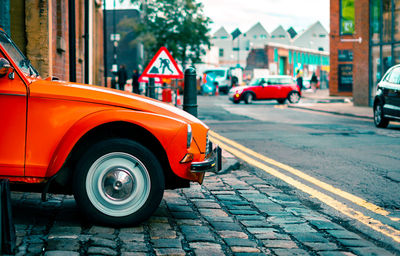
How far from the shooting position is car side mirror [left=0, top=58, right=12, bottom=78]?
458 cm

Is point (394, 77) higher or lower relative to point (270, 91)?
higher

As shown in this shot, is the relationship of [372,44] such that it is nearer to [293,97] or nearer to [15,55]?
[293,97]

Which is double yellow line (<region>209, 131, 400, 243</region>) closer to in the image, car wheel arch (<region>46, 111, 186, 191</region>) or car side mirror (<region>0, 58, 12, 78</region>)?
car wheel arch (<region>46, 111, 186, 191</region>)

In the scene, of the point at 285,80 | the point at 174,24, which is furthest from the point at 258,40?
the point at 285,80

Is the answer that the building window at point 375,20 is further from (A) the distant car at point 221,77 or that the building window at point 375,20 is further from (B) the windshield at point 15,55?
(A) the distant car at point 221,77

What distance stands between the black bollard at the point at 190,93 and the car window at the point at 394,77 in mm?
8097

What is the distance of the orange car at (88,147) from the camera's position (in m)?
4.61

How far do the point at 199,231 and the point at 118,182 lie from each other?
724 mm

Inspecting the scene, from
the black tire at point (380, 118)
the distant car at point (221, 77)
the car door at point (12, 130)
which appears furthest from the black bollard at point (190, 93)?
the distant car at point (221, 77)

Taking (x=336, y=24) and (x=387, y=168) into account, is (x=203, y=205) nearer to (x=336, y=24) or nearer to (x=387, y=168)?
(x=387, y=168)

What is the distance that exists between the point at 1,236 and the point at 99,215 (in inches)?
36.0

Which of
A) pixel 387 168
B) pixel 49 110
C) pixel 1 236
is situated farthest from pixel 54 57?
pixel 1 236

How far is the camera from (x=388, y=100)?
1559 centimetres

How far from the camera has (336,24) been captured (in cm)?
4516
